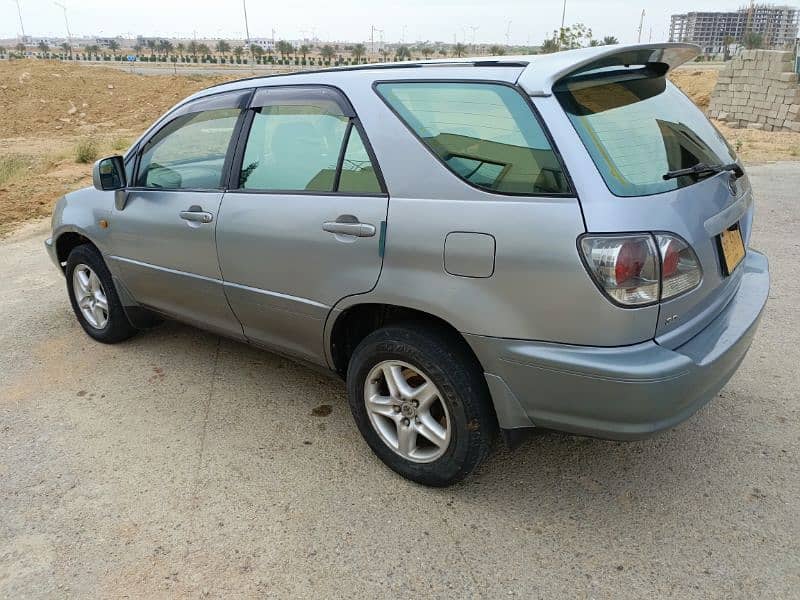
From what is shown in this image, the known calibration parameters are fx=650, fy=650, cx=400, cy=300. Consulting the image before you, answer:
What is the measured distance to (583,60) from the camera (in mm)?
2451

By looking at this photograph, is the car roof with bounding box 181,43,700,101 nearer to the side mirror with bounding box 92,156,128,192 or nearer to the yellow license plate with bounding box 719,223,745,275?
the yellow license plate with bounding box 719,223,745,275

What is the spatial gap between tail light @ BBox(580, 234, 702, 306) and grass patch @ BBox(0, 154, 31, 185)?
492 inches

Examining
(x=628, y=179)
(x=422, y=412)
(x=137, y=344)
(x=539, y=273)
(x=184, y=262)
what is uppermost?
(x=628, y=179)

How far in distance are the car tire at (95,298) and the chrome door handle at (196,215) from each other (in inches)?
43.3

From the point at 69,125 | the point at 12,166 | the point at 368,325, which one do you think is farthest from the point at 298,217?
the point at 69,125

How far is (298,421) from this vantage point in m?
3.49

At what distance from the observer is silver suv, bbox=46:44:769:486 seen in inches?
88.0

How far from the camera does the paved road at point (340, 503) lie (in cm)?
239

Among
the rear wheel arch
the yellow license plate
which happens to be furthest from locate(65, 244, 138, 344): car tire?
the yellow license plate

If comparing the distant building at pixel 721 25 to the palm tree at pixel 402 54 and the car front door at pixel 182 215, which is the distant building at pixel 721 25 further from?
the car front door at pixel 182 215

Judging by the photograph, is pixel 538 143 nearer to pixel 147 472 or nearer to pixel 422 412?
pixel 422 412

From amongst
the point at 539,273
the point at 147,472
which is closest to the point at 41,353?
A: the point at 147,472

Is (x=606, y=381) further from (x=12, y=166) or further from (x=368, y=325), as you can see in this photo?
(x=12, y=166)

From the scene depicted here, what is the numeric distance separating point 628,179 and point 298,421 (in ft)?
6.91
